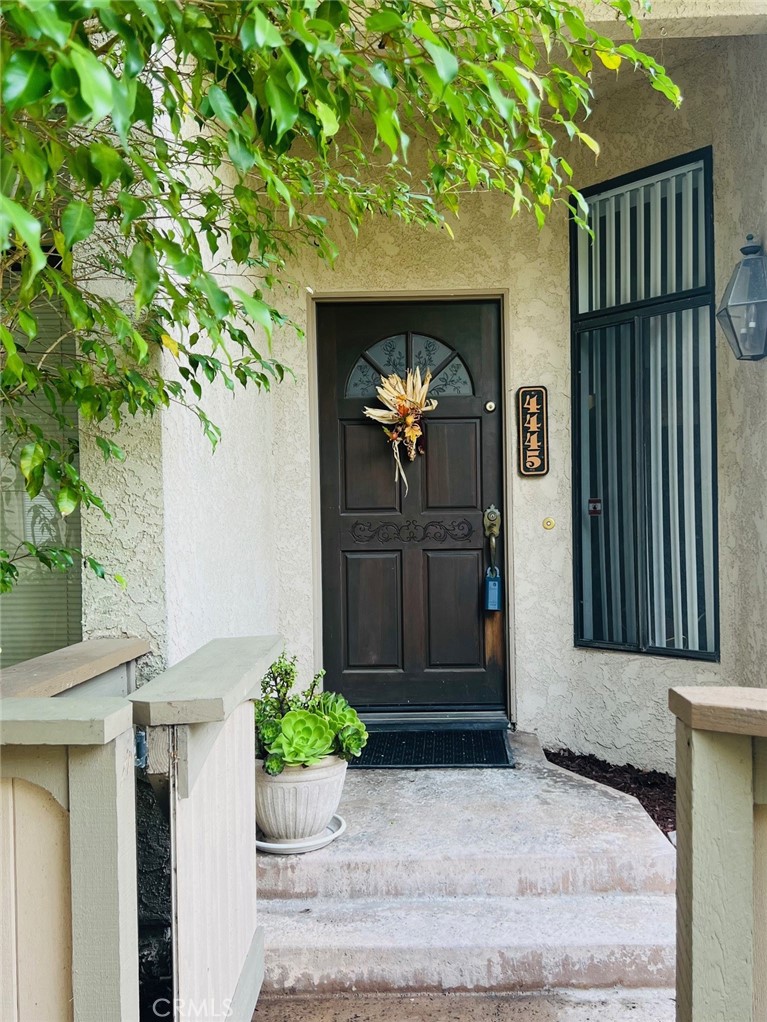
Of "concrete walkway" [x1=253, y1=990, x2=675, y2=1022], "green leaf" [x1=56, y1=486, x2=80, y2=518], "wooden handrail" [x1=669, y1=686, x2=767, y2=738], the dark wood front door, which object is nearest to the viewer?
"wooden handrail" [x1=669, y1=686, x2=767, y2=738]

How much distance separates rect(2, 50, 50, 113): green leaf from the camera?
2.17 ft

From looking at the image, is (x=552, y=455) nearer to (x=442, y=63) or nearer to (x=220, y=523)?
(x=220, y=523)

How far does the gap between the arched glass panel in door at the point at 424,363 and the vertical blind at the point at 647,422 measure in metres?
0.55

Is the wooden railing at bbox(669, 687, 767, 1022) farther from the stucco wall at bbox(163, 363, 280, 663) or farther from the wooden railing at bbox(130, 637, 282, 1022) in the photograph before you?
the stucco wall at bbox(163, 363, 280, 663)

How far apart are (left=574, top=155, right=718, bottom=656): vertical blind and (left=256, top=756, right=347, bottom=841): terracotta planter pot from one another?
5.48ft

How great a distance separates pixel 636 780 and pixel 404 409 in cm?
192

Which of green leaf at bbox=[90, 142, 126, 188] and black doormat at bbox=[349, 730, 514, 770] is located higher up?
green leaf at bbox=[90, 142, 126, 188]

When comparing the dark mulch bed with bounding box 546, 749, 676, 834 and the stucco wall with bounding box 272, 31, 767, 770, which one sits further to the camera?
the stucco wall with bounding box 272, 31, 767, 770

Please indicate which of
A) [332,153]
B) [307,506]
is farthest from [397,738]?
[332,153]

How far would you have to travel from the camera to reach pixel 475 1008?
1.94 meters

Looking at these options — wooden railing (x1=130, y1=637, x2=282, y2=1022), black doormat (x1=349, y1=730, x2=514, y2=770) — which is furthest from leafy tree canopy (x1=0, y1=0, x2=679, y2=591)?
black doormat (x1=349, y1=730, x2=514, y2=770)

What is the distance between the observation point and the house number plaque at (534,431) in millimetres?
3572

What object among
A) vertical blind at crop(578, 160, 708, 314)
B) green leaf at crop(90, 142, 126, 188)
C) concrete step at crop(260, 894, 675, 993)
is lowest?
concrete step at crop(260, 894, 675, 993)

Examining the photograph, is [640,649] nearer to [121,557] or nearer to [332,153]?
[121,557]
